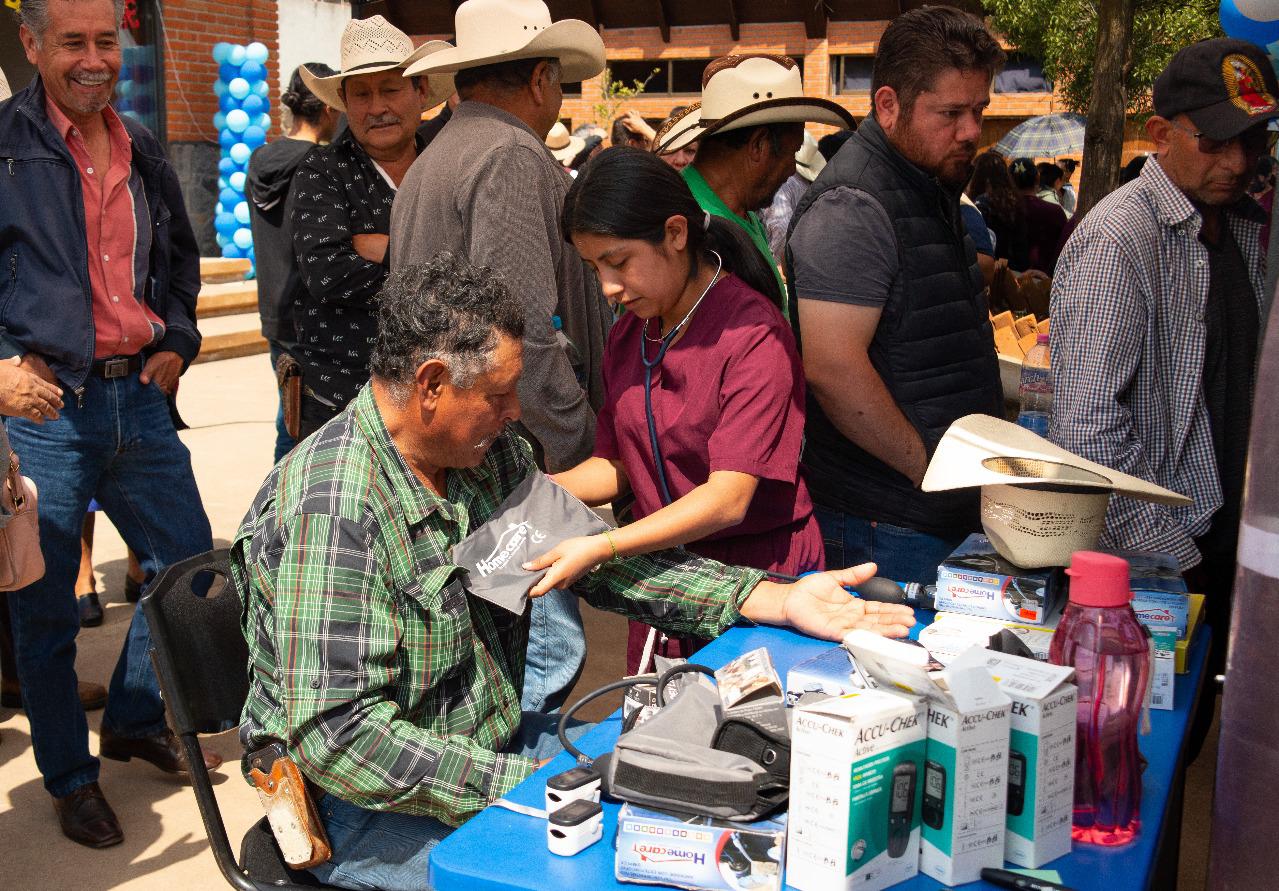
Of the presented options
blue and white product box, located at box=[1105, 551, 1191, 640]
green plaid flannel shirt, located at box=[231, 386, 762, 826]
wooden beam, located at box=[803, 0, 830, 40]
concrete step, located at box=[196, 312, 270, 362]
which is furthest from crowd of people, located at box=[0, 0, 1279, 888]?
wooden beam, located at box=[803, 0, 830, 40]

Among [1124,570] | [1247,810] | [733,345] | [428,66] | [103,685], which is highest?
[428,66]

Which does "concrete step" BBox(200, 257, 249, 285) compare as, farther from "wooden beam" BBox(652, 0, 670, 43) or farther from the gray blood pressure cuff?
"wooden beam" BBox(652, 0, 670, 43)

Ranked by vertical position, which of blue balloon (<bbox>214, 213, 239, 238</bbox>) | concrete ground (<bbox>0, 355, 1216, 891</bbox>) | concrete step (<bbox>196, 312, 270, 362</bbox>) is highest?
blue balloon (<bbox>214, 213, 239, 238</bbox>)

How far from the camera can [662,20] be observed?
83.3 feet

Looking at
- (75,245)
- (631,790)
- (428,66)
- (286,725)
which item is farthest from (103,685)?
(631,790)

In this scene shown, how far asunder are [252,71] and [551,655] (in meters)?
11.2

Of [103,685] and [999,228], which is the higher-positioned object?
[999,228]

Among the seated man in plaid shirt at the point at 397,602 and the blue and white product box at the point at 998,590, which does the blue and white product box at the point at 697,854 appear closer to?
the seated man in plaid shirt at the point at 397,602

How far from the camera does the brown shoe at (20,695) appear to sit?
414cm

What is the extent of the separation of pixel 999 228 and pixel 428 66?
21.7ft

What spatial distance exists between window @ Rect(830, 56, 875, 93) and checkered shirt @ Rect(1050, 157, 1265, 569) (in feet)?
77.7

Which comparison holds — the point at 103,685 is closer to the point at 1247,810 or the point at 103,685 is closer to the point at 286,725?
the point at 286,725

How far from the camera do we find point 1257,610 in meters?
1.35

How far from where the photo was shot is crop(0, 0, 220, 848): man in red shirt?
3.19 metres
